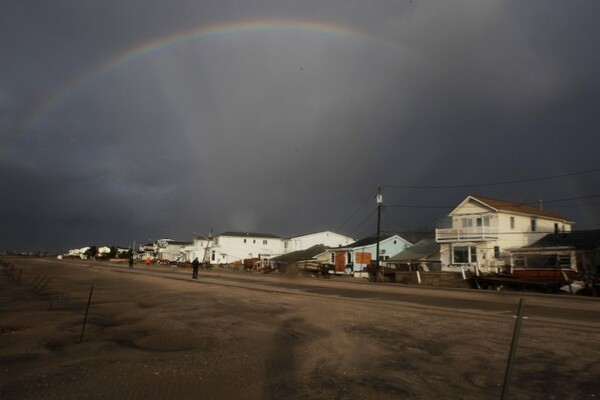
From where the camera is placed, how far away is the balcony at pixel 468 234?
51.8 m

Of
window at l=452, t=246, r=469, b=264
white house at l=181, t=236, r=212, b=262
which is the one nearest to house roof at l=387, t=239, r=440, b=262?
window at l=452, t=246, r=469, b=264

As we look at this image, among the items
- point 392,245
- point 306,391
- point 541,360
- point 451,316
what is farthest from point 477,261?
point 306,391

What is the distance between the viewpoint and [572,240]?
4634 cm

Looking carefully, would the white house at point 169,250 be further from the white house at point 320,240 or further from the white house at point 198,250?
the white house at point 320,240

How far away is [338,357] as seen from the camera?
33.1 ft

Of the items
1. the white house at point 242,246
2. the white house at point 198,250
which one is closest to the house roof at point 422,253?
the white house at point 242,246

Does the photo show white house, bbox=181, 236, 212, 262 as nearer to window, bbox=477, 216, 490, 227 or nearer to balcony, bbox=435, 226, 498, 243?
balcony, bbox=435, 226, 498, 243

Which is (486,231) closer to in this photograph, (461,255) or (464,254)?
(464,254)

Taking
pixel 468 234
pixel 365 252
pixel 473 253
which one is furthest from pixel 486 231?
pixel 365 252

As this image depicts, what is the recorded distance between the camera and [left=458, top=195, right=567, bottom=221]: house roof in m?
53.2

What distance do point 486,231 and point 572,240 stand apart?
27.0 feet

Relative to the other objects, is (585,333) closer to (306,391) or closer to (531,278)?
(306,391)

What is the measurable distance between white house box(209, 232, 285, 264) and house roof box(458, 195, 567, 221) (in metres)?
66.8

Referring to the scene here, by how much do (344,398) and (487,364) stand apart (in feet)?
12.6
